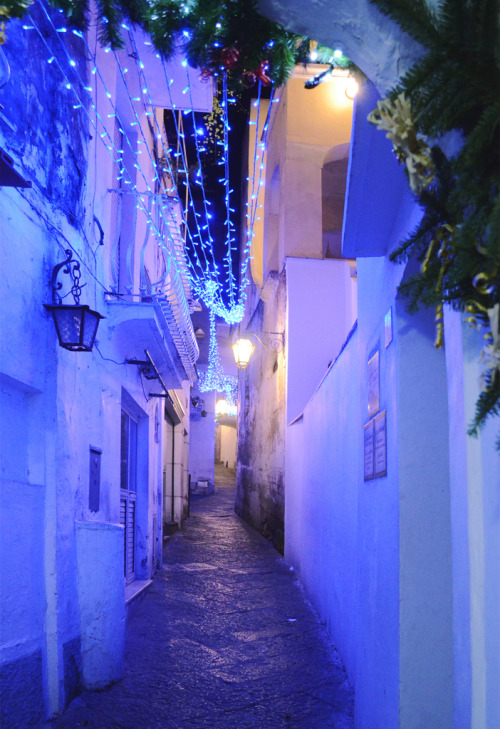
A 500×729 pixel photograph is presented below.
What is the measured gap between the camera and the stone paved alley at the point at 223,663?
4625 millimetres

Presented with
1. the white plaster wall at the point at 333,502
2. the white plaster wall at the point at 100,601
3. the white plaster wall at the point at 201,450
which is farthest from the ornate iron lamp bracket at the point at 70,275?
the white plaster wall at the point at 201,450

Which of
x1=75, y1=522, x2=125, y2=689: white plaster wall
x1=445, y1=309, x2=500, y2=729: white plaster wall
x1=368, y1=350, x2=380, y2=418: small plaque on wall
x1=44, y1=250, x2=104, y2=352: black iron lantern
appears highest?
x1=44, y1=250, x2=104, y2=352: black iron lantern

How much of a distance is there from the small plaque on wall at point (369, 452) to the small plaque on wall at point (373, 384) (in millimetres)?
98

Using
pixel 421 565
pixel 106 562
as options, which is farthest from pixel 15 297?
pixel 421 565

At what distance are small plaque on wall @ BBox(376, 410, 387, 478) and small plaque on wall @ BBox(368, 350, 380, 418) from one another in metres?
0.13

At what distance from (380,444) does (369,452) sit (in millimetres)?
398

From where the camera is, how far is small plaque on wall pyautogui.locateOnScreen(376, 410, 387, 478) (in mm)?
3658

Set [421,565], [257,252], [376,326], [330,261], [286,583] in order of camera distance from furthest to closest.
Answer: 1. [257,252]
2. [330,261]
3. [286,583]
4. [376,326]
5. [421,565]

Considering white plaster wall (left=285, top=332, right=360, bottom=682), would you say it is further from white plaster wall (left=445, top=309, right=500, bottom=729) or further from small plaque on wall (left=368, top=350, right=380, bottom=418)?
white plaster wall (left=445, top=309, right=500, bottom=729)

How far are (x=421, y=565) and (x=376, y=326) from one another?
1502 mm

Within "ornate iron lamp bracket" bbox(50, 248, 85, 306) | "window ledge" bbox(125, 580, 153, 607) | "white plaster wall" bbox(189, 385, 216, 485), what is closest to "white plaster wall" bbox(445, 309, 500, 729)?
"ornate iron lamp bracket" bbox(50, 248, 85, 306)

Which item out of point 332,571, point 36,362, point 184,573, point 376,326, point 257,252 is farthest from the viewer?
point 257,252

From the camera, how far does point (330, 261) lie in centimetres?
1214

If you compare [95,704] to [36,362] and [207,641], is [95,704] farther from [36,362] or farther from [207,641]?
[36,362]
